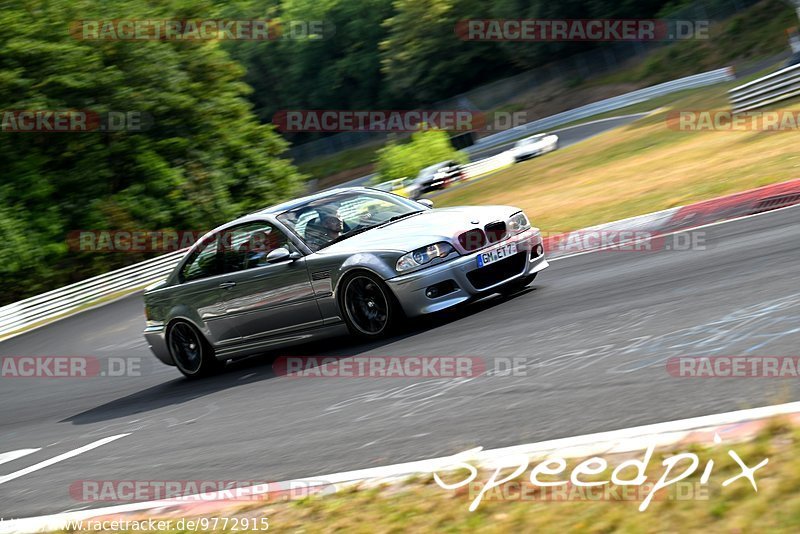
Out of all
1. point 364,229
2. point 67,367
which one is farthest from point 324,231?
point 67,367

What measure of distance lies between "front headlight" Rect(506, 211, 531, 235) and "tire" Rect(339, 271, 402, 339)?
1299mm

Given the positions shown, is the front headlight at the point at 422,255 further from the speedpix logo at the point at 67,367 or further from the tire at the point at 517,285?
the speedpix logo at the point at 67,367

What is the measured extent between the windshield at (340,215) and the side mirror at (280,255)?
0.18m

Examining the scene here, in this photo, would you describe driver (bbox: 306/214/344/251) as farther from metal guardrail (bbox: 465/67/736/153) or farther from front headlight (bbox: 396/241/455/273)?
metal guardrail (bbox: 465/67/736/153)

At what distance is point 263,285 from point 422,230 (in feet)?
5.58

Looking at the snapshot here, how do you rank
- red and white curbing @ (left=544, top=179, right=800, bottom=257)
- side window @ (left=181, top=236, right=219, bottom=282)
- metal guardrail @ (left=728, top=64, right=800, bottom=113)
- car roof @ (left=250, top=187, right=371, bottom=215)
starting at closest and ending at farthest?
1. car roof @ (left=250, top=187, right=371, bottom=215)
2. side window @ (left=181, top=236, right=219, bottom=282)
3. red and white curbing @ (left=544, top=179, right=800, bottom=257)
4. metal guardrail @ (left=728, top=64, right=800, bottom=113)

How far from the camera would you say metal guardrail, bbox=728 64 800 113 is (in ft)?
77.5

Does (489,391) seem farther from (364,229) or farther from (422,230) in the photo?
(364,229)

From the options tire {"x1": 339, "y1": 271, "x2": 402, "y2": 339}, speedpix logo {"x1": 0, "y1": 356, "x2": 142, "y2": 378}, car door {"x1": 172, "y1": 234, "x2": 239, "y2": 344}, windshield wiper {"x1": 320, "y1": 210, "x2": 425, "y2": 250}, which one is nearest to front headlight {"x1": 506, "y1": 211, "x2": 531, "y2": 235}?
windshield wiper {"x1": 320, "y1": 210, "x2": 425, "y2": 250}

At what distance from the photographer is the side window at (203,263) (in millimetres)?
Answer: 10750

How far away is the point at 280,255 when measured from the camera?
973 centimetres

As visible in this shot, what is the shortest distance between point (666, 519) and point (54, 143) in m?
33.4

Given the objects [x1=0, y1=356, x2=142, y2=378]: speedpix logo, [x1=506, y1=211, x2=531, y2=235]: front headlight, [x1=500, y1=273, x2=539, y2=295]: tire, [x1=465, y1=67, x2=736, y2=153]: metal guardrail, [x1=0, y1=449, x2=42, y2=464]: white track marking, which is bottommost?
[x1=0, y1=356, x2=142, y2=378]: speedpix logo

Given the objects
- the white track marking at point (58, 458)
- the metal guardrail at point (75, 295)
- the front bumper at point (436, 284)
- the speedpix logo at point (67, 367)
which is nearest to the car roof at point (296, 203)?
the front bumper at point (436, 284)
